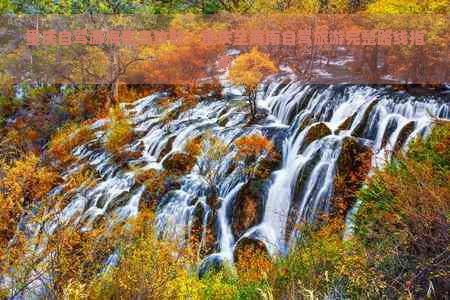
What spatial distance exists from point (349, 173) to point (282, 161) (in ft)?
10.0

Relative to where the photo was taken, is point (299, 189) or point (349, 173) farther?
point (299, 189)

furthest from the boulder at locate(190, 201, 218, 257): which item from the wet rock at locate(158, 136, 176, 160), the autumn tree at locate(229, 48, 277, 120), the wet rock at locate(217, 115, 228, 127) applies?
the autumn tree at locate(229, 48, 277, 120)

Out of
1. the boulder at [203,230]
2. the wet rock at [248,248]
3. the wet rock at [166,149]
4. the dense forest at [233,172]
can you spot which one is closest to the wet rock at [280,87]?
the dense forest at [233,172]

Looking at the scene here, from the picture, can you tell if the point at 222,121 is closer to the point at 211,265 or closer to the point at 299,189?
the point at 299,189

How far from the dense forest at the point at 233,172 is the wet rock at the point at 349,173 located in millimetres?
49

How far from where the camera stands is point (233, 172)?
16500 mm

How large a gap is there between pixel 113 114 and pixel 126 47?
5.75m

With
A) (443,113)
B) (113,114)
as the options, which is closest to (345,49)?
(443,113)

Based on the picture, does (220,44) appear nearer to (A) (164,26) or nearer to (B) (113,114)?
(A) (164,26)

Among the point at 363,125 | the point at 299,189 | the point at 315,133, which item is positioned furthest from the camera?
the point at 315,133

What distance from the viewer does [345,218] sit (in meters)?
13.0

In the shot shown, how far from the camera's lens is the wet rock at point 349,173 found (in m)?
13.2

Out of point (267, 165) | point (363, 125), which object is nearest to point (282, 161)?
point (267, 165)

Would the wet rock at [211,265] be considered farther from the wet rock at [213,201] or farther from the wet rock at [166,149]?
the wet rock at [166,149]
